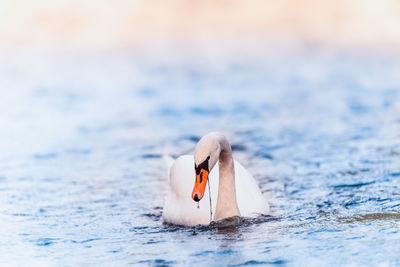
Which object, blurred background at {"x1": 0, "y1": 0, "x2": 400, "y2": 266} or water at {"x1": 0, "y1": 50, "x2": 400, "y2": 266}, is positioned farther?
blurred background at {"x1": 0, "y1": 0, "x2": 400, "y2": 266}

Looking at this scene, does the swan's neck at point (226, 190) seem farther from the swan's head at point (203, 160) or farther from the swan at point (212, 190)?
the swan's head at point (203, 160)

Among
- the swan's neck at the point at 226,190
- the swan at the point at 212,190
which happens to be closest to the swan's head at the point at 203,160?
the swan at the point at 212,190

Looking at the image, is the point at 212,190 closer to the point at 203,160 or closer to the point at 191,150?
the point at 203,160

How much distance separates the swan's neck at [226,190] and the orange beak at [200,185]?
642 mm

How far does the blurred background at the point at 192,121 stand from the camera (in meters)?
7.61

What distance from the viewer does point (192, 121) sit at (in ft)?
51.7

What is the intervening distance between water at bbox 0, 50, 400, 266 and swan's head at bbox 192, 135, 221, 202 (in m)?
0.54

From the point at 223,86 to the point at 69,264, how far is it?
13.5 m

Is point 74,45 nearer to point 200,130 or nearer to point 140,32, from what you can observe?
point 140,32

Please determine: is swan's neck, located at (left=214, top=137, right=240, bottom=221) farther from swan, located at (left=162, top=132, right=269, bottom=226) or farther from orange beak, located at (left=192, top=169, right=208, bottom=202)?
orange beak, located at (left=192, top=169, right=208, bottom=202)

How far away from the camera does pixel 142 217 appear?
29.0 ft

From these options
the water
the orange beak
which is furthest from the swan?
the water

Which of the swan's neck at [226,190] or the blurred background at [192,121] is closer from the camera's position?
the blurred background at [192,121]

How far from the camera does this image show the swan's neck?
308 inches
